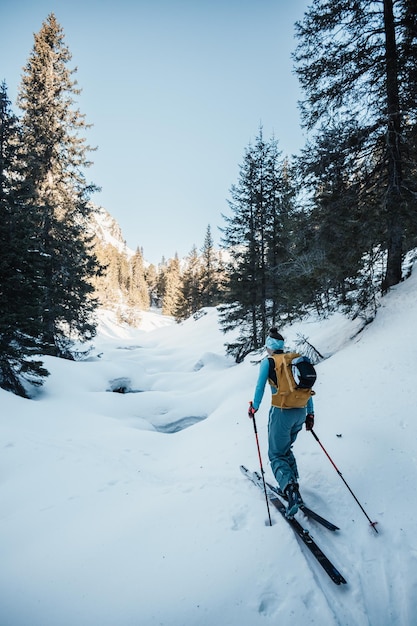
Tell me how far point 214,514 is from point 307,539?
1.25m

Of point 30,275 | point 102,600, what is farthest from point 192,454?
point 30,275

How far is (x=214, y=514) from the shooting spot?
3982 millimetres

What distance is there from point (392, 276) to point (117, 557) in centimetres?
1014

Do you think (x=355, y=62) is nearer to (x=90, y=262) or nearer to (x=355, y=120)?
(x=355, y=120)

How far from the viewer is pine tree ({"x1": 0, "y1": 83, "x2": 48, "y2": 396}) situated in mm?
9023

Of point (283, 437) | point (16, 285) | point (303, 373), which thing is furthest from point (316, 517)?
point (16, 285)

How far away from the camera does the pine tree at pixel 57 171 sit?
1622 centimetres

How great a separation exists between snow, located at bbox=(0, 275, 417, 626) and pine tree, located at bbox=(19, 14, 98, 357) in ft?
33.2

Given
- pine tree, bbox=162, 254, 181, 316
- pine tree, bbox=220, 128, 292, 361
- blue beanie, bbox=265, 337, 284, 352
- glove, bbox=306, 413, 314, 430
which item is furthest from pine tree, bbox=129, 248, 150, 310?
glove, bbox=306, 413, 314, 430

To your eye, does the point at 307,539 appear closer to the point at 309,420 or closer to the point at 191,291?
the point at 309,420

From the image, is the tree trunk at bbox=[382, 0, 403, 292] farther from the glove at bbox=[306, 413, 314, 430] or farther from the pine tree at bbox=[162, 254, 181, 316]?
the pine tree at bbox=[162, 254, 181, 316]

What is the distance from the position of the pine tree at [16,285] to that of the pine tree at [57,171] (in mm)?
6164

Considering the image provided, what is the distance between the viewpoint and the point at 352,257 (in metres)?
8.53

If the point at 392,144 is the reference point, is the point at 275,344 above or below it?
below
